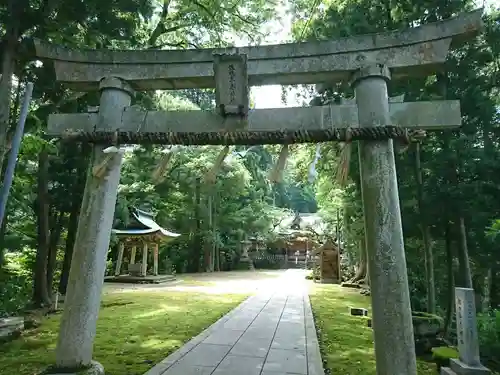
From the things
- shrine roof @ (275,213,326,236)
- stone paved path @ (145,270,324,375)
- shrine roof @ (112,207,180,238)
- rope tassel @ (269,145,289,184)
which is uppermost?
shrine roof @ (275,213,326,236)

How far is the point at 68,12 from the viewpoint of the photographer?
6465 mm

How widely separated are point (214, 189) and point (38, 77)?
62.7 feet

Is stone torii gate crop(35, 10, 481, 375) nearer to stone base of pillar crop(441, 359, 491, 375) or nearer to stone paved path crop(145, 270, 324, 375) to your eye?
stone paved path crop(145, 270, 324, 375)

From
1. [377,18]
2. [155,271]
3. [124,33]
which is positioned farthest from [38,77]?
[155,271]

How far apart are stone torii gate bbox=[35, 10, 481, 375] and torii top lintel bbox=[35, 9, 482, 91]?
13 mm

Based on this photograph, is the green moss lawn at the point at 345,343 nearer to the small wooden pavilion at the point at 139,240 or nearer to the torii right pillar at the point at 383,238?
the torii right pillar at the point at 383,238

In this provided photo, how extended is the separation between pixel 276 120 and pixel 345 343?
4.53m

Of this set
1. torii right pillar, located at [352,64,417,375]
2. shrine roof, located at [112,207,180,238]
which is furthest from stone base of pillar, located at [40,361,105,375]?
shrine roof, located at [112,207,180,238]

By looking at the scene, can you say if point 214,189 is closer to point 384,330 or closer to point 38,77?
point 38,77

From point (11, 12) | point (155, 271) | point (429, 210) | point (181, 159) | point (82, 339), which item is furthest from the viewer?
point (181, 159)

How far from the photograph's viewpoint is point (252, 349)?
5699mm

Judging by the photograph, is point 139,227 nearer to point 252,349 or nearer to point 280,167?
point 252,349

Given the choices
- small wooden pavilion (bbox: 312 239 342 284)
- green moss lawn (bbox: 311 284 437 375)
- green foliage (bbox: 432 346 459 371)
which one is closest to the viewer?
green moss lawn (bbox: 311 284 437 375)

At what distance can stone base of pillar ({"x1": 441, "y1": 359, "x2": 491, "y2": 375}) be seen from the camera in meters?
4.69
